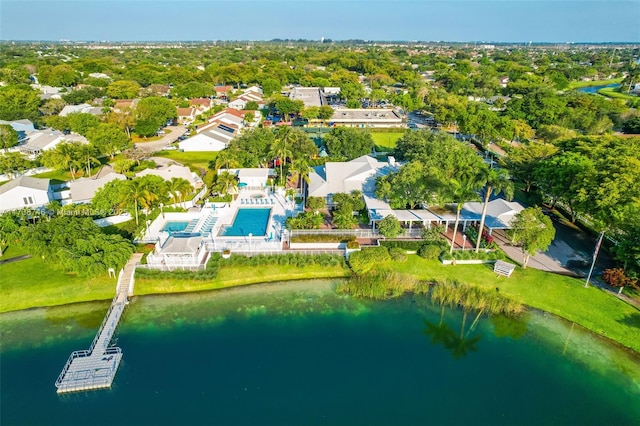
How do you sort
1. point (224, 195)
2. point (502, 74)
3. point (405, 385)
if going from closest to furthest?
point (405, 385)
point (224, 195)
point (502, 74)

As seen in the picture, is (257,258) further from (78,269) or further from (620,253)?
(620,253)

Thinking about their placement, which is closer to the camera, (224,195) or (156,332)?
(156,332)

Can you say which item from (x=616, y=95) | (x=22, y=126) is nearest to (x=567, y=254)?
(x=22, y=126)

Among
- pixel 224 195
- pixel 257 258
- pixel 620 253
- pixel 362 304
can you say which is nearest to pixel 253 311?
pixel 257 258

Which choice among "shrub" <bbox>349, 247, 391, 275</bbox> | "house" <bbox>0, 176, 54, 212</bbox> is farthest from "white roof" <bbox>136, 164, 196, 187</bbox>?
"shrub" <bbox>349, 247, 391, 275</bbox>

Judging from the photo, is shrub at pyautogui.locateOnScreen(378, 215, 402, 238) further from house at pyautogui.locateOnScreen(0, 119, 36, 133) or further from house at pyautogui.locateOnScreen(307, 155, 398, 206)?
house at pyautogui.locateOnScreen(0, 119, 36, 133)

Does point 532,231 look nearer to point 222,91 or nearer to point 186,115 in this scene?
point 186,115

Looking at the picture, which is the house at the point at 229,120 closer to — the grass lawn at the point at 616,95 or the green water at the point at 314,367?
the green water at the point at 314,367
